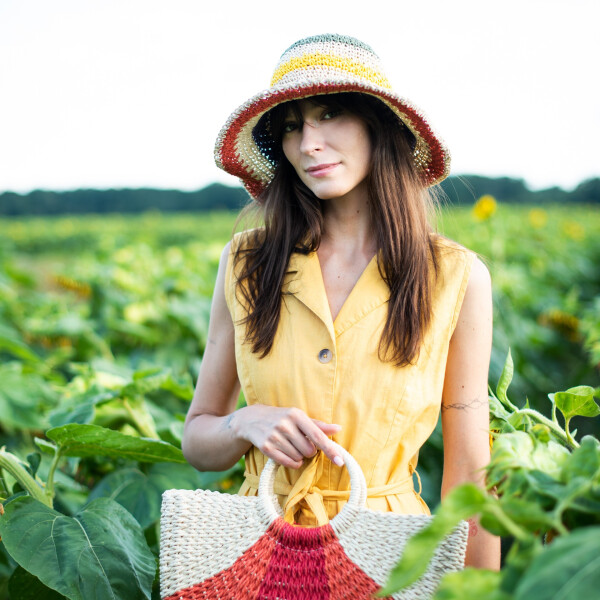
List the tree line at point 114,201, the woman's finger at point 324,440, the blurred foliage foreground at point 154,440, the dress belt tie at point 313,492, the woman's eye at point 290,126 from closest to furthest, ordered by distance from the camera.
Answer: the blurred foliage foreground at point 154,440, the woman's finger at point 324,440, the dress belt tie at point 313,492, the woman's eye at point 290,126, the tree line at point 114,201

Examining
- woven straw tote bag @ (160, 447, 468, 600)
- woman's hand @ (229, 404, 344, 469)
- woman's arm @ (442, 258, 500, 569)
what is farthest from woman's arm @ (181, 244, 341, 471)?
woman's arm @ (442, 258, 500, 569)

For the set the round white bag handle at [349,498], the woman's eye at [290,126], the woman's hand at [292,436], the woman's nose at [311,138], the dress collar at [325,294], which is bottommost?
the round white bag handle at [349,498]

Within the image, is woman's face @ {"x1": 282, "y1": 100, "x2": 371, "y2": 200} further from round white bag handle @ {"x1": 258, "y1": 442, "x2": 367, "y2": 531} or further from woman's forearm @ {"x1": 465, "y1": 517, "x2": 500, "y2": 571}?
woman's forearm @ {"x1": 465, "y1": 517, "x2": 500, "y2": 571}

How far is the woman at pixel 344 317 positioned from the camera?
1.43m

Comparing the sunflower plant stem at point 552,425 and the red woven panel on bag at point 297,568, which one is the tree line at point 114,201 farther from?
the red woven panel on bag at point 297,568

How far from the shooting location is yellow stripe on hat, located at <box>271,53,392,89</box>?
1.50m

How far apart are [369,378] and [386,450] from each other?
156 mm

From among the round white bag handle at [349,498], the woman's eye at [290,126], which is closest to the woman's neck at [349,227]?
the woman's eye at [290,126]

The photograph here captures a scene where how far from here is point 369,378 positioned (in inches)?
56.8

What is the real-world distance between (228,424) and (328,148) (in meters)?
0.66

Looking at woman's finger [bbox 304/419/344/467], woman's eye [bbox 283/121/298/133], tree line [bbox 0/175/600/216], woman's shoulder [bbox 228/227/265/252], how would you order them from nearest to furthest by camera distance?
woman's finger [bbox 304/419/344/467], woman's eye [bbox 283/121/298/133], woman's shoulder [bbox 228/227/265/252], tree line [bbox 0/175/600/216]

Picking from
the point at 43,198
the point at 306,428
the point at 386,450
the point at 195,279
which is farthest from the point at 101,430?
the point at 43,198

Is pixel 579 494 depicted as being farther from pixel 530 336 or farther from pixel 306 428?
pixel 530 336

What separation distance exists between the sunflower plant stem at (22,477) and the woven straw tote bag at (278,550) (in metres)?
0.49
